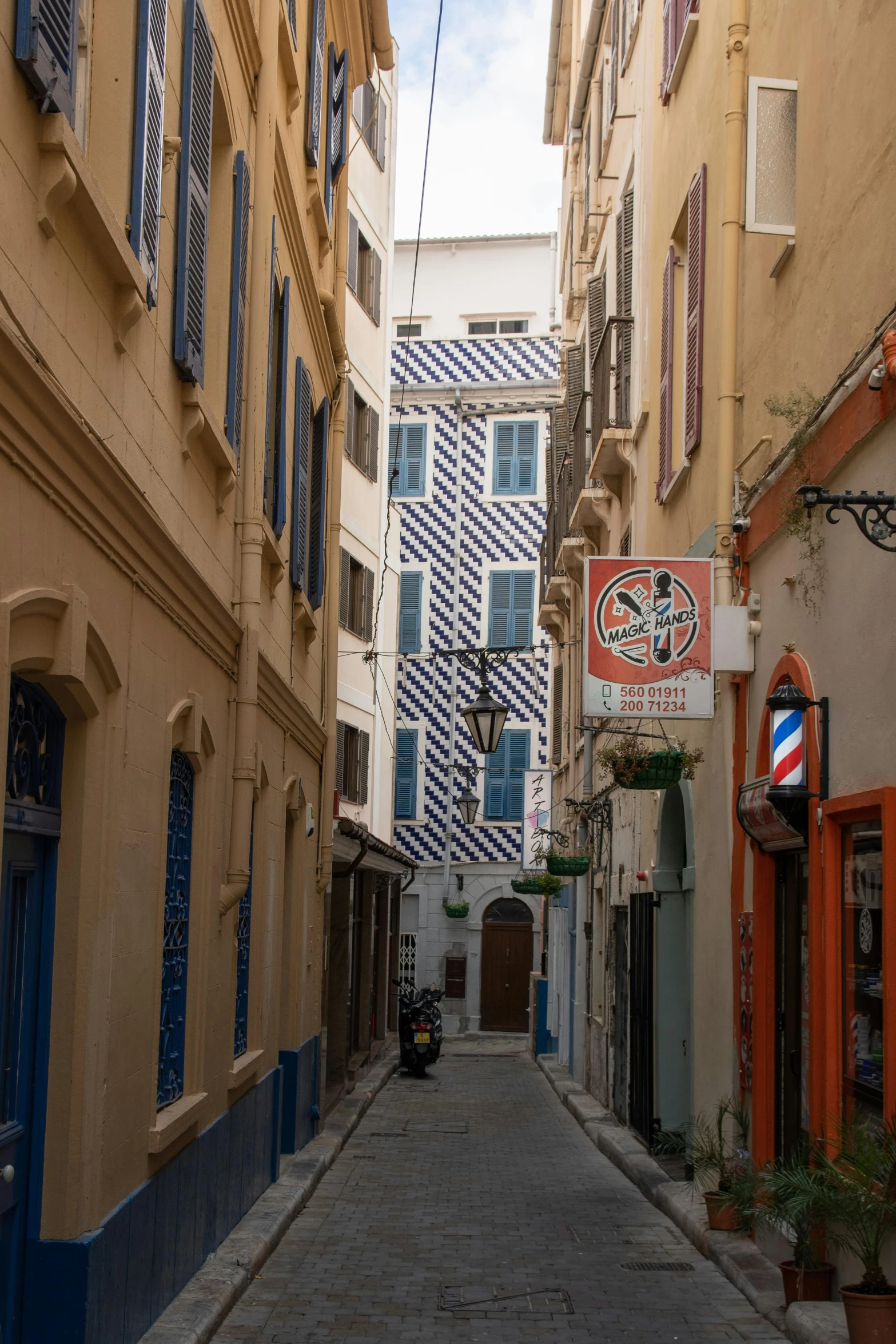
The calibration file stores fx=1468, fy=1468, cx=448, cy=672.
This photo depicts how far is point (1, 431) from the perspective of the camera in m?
4.26

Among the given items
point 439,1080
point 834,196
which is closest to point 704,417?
point 834,196

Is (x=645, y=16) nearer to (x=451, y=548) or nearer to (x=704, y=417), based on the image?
(x=704, y=417)

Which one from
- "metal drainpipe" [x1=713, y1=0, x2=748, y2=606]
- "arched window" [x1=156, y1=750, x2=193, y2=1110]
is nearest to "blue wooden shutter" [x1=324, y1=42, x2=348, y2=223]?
"metal drainpipe" [x1=713, y1=0, x2=748, y2=606]

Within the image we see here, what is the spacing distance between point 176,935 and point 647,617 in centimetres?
350

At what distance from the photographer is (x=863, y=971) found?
6.86 meters

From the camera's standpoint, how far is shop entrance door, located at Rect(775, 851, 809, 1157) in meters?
8.34

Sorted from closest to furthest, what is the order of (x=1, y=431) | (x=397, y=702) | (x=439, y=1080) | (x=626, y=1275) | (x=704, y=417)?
1. (x=1, y=431)
2. (x=626, y=1275)
3. (x=704, y=417)
4. (x=439, y=1080)
5. (x=397, y=702)

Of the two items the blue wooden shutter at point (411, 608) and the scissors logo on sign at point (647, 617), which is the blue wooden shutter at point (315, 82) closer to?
the scissors logo on sign at point (647, 617)

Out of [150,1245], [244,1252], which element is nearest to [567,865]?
[244,1252]

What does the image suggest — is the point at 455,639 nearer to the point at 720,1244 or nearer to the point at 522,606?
the point at 522,606

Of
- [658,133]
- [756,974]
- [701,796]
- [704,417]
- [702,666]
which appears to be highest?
[658,133]

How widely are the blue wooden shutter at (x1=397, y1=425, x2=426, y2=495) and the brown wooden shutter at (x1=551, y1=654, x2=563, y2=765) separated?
375 inches

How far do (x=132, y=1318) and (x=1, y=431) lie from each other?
13.0 ft

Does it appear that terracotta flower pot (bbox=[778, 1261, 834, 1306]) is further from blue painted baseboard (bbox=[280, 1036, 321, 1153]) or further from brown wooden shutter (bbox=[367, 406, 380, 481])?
brown wooden shutter (bbox=[367, 406, 380, 481])
